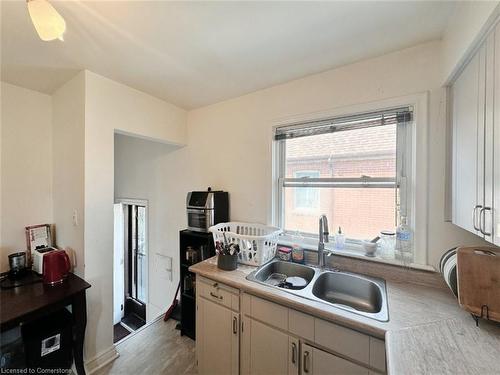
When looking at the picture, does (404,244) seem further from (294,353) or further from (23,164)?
(23,164)

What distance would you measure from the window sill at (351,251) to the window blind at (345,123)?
3.09 feet

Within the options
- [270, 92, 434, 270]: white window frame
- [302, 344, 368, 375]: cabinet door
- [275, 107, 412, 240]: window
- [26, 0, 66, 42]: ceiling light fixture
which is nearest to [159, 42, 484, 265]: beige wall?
[270, 92, 434, 270]: white window frame

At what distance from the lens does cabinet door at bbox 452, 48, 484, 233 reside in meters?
0.94

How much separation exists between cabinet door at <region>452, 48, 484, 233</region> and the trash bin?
260cm

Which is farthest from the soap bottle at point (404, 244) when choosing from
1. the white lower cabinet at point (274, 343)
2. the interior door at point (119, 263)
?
the interior door at point (119, 263)

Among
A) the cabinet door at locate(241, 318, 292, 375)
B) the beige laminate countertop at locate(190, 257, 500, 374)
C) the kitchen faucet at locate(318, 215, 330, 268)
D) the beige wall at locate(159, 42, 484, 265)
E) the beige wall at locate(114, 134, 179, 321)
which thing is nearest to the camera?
the beige laminate countertop at locate(190, 257, 500, 374)

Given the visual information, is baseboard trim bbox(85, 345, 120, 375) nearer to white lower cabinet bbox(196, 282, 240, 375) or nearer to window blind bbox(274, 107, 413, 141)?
white lower cabinet bbox(196, 282, 240, 375)

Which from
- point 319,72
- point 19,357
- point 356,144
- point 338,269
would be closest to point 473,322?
point 338,269

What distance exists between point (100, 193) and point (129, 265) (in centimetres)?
222

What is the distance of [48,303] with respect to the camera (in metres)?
1.37

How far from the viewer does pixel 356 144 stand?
1.65m

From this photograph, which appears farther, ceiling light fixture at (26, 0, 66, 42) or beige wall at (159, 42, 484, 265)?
beige wall at (159, 42, 484, 265)

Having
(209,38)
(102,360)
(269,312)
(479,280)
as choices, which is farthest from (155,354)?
(209,38)

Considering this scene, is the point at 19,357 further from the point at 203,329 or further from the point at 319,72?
the point at 319,72
